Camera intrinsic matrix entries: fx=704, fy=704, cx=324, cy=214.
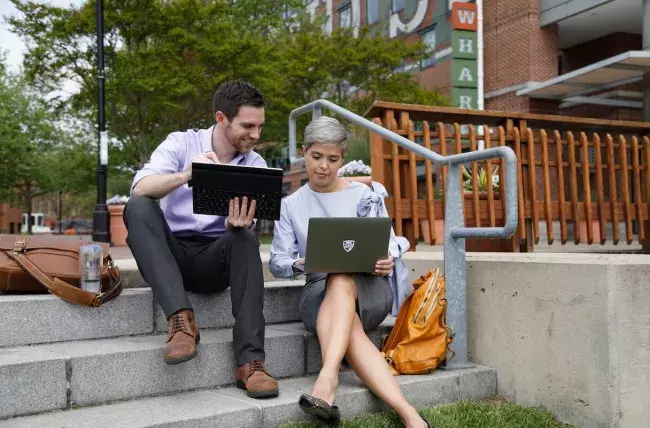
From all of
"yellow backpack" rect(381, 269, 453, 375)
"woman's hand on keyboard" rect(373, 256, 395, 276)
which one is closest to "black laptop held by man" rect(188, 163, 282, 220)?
"woman's hand on keyboard" rect(373, 256, 395, 276)

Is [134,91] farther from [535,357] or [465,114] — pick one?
[535,357]

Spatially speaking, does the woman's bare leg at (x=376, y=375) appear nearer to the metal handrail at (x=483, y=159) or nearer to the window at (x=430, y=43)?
the metal handrail at (x=483, y=159)

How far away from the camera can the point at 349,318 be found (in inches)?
134

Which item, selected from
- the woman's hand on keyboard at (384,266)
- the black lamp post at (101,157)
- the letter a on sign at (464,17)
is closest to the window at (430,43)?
the letter a on sign at (464,17)

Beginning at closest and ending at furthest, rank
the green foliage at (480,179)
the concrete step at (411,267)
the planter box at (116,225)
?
the concrete step at (411,267) < the green foliage at (480,179) < the planter box at (116,225)

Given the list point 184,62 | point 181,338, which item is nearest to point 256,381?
point 181,338

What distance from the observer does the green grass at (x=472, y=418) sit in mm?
3184

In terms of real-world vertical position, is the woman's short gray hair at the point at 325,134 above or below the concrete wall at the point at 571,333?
above

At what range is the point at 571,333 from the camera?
350 centimetres

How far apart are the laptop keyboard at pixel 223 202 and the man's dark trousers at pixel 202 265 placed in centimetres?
18

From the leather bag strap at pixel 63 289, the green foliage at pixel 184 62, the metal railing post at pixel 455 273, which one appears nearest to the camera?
the leather bag strap at pixel 63 289

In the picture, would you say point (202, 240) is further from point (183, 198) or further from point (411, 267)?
point (411, 267)

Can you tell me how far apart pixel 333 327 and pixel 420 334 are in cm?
60

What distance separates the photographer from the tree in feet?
97.1
